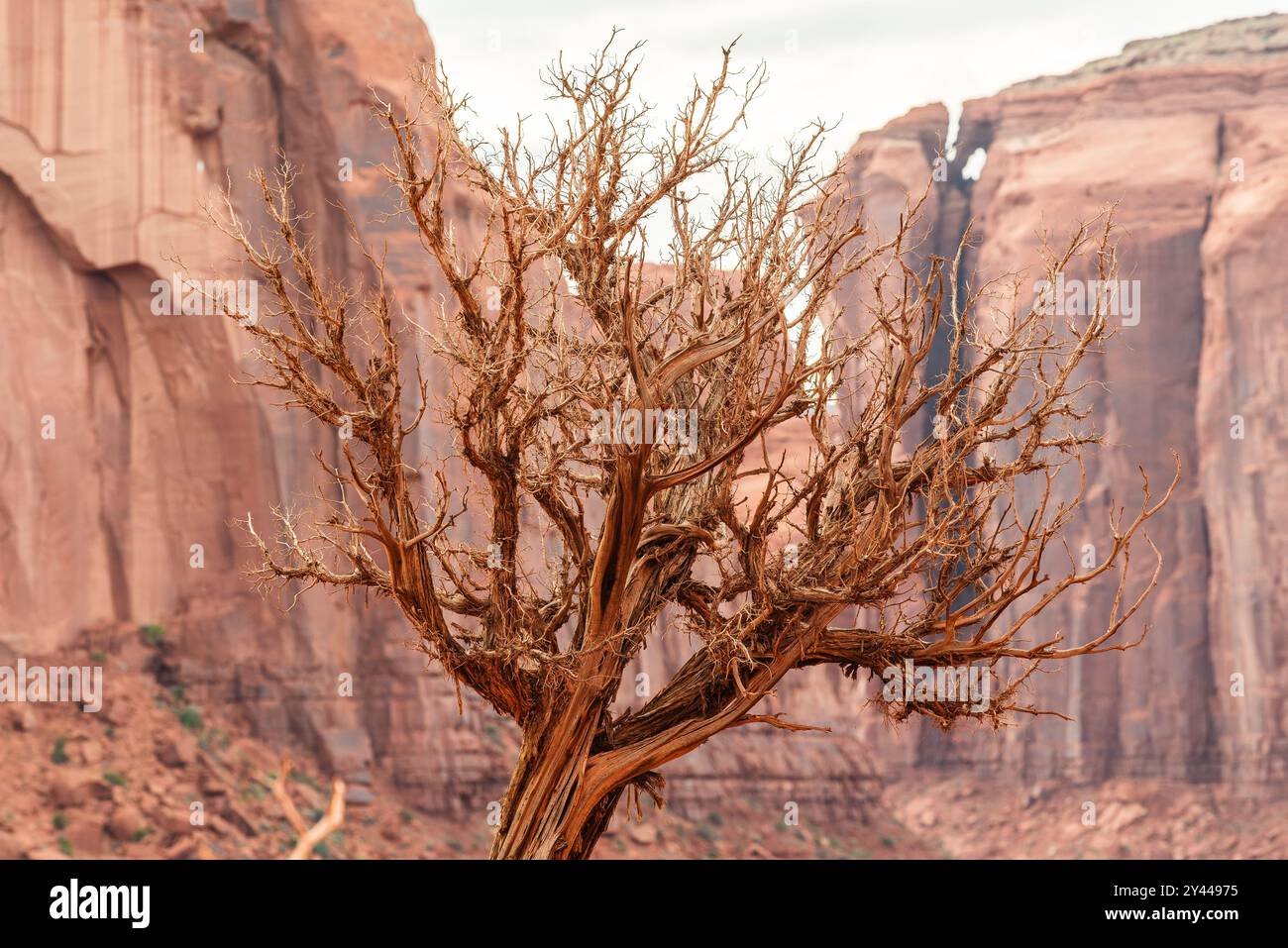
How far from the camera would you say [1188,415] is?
161 ft

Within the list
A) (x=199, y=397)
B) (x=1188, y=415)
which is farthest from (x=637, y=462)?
(x=1188, y=415)

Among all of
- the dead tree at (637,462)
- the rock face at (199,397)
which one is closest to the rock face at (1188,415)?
the rock face at (199,397)

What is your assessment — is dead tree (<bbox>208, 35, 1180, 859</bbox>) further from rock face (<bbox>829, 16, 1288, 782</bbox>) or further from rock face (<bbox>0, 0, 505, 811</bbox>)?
rock face (<bbox>829, 16, 1288, 782</bbox>)

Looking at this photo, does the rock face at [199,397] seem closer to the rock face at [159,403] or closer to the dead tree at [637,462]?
the rock face at [159,403]

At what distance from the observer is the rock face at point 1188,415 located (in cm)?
4678

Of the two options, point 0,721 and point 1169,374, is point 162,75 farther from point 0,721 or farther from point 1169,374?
point 1169,374

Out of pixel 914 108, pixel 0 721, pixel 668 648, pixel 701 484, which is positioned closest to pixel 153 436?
pixel 0 721

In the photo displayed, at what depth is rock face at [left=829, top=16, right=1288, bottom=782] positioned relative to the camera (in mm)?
46781

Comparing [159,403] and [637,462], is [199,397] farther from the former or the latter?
[637,462]

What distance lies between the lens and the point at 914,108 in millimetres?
58594

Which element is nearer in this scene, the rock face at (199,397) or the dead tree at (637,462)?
the dead tree at (637,462)

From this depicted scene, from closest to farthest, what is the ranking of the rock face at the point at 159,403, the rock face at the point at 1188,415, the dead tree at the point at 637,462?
the dead tree at the point at 637,462 → the rock face at the point at 159,403 → the rock face at the point at 1188,415

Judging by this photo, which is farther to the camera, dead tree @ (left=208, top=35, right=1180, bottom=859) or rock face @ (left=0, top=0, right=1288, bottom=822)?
rock face @ (left=0, top=0, right=1288, bottom=822)

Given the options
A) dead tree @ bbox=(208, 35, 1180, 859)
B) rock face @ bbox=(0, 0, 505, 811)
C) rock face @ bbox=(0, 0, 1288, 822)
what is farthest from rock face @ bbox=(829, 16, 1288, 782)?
dead tree @ bbox=(208, 35, 1180, 859)
